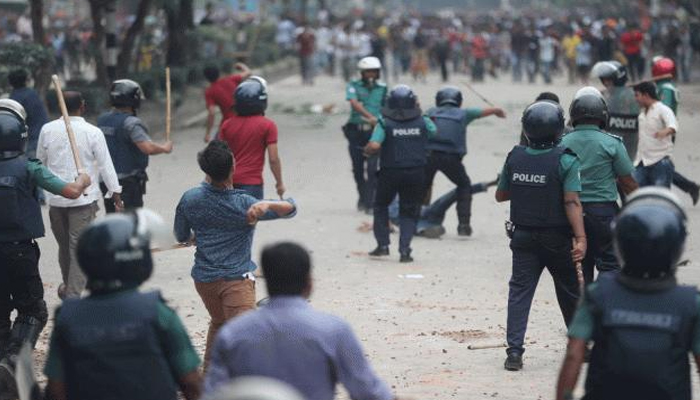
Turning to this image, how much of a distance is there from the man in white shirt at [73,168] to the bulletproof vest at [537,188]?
9.49ft

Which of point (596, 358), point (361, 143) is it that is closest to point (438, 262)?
point (361, 143)

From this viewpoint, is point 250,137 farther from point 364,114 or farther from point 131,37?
point 131,37

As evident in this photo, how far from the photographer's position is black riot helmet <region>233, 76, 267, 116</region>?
436 inches

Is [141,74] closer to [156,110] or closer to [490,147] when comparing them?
[156,110]

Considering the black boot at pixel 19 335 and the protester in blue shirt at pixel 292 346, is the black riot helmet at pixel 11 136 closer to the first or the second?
the black boot at pixel 19 335

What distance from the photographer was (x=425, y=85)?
38.0 m

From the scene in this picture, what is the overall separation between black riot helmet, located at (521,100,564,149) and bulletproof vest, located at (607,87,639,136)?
14.8 feet

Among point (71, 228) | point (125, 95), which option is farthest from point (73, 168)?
point (125, 95)

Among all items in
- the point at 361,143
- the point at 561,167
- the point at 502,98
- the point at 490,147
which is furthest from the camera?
the point at 502,98

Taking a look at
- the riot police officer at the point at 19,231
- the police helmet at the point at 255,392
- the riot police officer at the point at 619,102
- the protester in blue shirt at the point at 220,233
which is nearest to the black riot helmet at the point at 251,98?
the riot police officer at the point at 619,102

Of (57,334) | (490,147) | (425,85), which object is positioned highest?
(57,334)

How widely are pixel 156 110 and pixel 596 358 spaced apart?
21.9 m

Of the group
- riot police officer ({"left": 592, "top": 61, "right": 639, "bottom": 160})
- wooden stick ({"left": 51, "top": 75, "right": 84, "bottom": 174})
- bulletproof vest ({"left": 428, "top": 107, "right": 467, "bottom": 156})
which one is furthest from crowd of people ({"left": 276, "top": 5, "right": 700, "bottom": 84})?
wooden stick ({"left": 51, "top": 75, "right": 84, "bottom": 174})

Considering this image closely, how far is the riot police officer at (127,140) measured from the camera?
10.6 m
